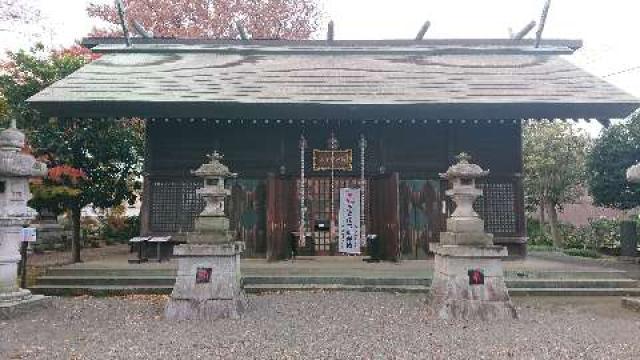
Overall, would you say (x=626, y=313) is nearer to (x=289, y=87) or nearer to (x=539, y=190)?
(x=289, y=87)

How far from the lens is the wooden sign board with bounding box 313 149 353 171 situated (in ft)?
40.7

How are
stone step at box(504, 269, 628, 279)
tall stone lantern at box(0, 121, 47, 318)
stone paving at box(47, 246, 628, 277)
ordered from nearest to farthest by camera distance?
tall stone lantern at box(0, 121, 47, 318)
stone step at box(504, 269, 628, 279)
stone paving at box(47, 246, 628, 277)

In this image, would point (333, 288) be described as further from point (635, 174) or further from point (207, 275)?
point (635, 174)

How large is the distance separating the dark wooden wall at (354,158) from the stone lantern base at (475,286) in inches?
186

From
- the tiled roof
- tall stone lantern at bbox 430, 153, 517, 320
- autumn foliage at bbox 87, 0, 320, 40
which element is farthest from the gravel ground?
autumn foliage at bbox 87, 0, 320, 40

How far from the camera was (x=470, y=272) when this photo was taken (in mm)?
7414

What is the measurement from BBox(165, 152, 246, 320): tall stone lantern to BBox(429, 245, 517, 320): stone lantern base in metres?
3.36

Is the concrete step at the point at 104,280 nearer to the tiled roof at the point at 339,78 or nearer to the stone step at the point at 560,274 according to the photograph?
the tiled roof at the point at 339,78

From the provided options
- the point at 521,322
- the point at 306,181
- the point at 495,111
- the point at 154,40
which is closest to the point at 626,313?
the point at 521,322

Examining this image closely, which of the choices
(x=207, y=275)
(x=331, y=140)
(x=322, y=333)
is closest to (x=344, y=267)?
(x=331, y=140)

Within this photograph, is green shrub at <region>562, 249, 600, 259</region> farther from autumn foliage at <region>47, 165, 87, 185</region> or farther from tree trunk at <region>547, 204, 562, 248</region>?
autumn foliage at <region>47, 165, 87, 185</region>

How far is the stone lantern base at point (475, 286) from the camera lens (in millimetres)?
7227

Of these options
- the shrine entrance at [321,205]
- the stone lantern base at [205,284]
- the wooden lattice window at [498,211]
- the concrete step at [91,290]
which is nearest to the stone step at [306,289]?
the concrete step at [91,290]

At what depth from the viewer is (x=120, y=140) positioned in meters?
13.1
